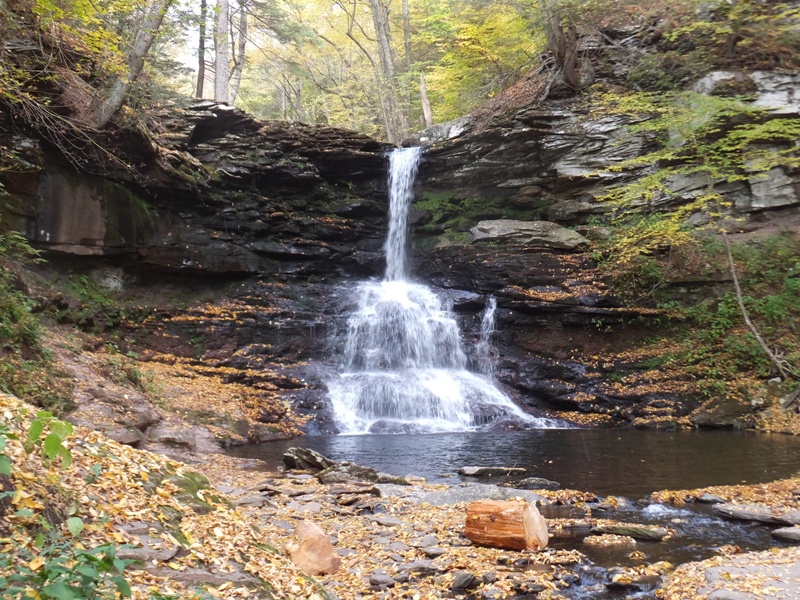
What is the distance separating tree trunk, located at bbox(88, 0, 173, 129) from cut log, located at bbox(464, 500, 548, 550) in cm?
1036

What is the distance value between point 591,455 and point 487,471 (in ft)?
7.87

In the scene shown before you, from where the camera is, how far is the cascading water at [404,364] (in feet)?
42.7

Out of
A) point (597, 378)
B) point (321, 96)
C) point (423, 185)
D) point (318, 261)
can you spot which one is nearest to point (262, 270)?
point (318, 261)

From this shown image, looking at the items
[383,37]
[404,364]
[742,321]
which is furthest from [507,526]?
[383,37]

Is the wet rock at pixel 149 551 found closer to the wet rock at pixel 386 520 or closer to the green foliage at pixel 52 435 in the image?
the green foliage at pixel 52 435

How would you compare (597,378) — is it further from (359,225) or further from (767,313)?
(359,225)

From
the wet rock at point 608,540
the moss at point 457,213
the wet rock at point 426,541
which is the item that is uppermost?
the moss at point 457,213

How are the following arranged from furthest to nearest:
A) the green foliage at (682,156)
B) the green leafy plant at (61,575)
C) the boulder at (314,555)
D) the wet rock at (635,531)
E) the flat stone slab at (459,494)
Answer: the green foliage at (682,156) < the flat stone slab at (459,494) < the wet rock at (635,531) < the boulder at (314,555) < the green leafy plant at (61,575)

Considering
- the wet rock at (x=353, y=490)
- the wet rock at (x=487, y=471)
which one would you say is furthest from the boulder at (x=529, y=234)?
the wet rock at (x=353, y=490)

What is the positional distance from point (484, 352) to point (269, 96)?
2370 cm

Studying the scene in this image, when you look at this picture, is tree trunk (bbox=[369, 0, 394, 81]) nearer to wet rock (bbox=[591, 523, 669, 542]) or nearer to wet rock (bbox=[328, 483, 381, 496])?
wet rock (bbox=[328, 483, 381, 496])

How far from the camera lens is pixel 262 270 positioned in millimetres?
16656

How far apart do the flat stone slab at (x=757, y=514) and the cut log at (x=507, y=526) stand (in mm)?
2260

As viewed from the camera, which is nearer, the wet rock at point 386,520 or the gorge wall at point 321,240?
the wet rock at point 386,520
